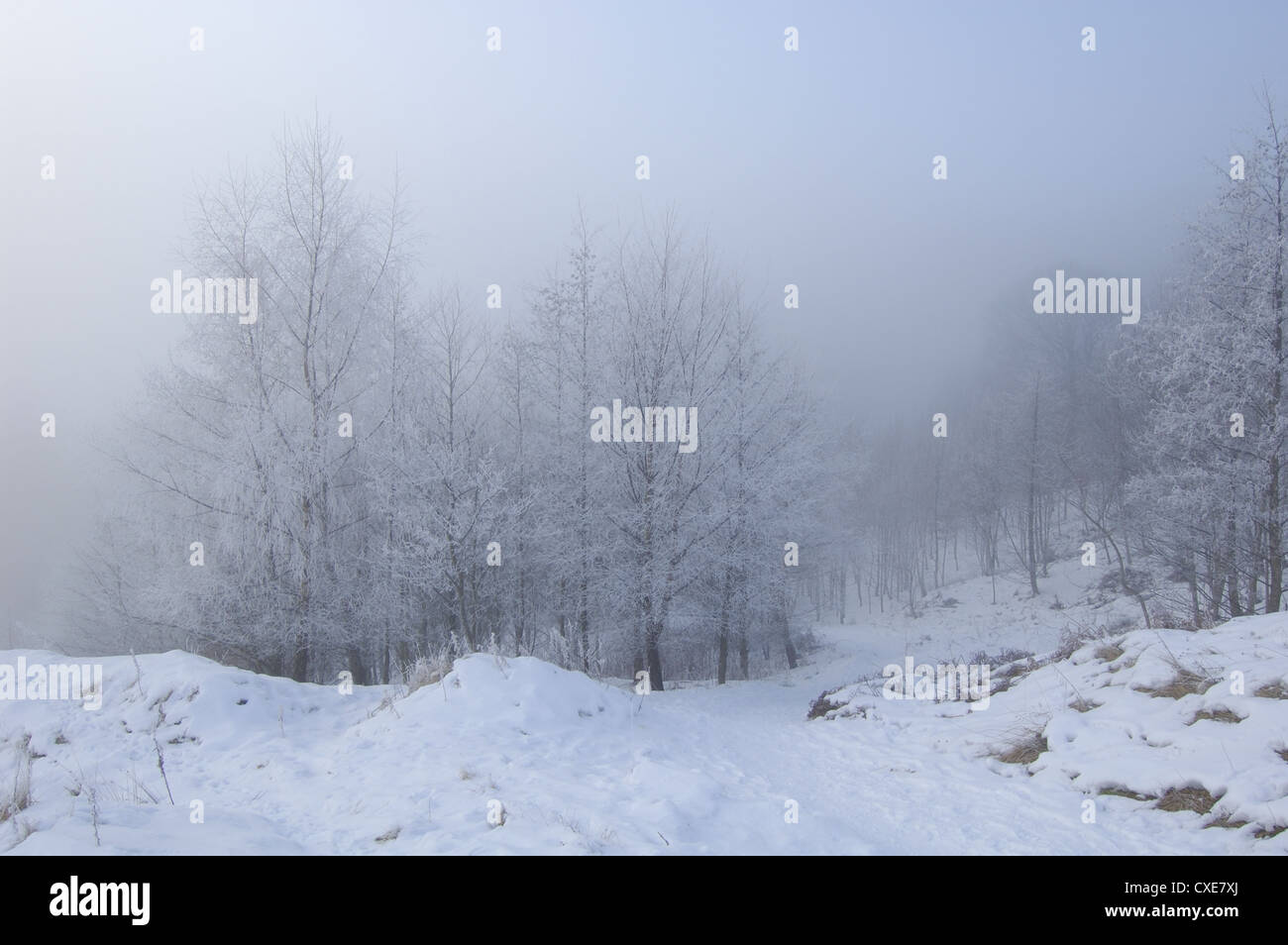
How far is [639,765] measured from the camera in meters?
6.41

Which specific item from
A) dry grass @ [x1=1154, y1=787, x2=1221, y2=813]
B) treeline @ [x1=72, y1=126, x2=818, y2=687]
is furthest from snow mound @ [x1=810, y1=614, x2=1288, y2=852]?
treeline @ [x1=72, y1=126, x2=818, y2=687]

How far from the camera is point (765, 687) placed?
16.6 meters

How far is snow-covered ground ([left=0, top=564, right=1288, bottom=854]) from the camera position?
444 centimetres

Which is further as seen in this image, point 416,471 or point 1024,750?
point 416,471

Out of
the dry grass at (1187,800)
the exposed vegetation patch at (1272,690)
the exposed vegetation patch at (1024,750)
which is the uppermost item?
the exposed vegetation patch at (1272,690)

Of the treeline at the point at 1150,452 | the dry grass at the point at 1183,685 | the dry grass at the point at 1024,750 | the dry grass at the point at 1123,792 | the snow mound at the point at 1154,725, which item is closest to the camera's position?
the snow mound at the point at 1154,725

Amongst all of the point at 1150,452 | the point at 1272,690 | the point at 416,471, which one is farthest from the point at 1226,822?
the point at 1150,452

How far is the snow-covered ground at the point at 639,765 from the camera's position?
4.44 m

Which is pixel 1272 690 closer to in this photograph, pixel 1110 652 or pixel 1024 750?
pixel 1024 750

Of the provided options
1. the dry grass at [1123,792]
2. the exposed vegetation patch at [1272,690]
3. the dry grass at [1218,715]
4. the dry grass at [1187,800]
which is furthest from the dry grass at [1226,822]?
the exposed vegetation patch at [1272,690]

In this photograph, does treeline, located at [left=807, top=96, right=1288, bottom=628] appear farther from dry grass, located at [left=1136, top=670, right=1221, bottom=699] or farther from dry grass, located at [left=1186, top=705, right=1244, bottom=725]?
dry grass, located at [left=1186, top=705, right=1244, bottom=725]

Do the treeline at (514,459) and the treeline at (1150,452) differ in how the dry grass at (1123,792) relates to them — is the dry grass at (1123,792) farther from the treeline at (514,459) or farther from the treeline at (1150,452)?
the treeline at (514,459)
